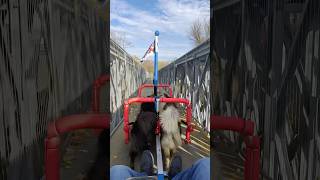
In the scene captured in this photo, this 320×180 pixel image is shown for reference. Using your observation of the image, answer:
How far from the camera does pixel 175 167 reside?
4.17ft

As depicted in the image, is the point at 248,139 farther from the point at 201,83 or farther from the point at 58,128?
the point at 201,83

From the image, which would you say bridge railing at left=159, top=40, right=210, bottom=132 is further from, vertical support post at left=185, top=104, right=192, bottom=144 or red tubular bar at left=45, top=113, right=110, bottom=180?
red tubular bar at left=45, top=113, right=110, bottom=180

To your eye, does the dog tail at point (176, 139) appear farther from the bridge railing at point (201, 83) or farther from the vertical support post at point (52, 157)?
the vertical support post at point (52, 157)

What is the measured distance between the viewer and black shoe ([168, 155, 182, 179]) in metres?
1.25

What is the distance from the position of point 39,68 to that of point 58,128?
661mm

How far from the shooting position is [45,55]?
1426 millimetres

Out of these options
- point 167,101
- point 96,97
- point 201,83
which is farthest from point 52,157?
point 201,83

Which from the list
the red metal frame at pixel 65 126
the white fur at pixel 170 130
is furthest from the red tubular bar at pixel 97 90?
the white fur at pixel 170 130

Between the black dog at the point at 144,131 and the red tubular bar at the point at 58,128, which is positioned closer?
the red tubular bar at the point at 58,128

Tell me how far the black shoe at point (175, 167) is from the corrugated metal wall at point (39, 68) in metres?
0.50

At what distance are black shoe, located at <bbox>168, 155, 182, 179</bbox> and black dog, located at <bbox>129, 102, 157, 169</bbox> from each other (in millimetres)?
251

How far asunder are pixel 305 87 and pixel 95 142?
1.01 meters

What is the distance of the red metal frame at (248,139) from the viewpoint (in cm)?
93

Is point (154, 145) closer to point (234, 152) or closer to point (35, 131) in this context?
point (234, 152)
